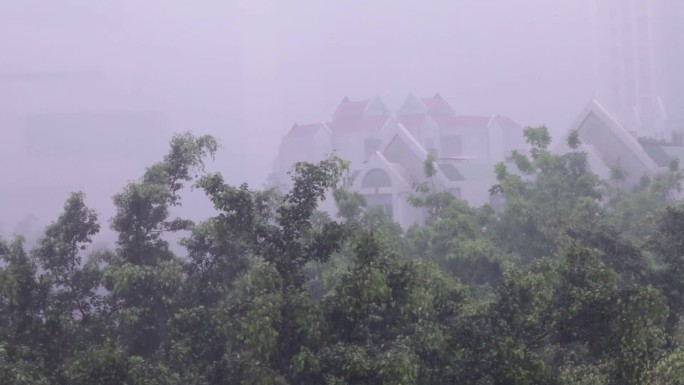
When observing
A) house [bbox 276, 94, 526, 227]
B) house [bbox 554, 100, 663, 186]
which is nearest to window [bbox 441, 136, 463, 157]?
house [bbox 276, 94, 526, 227]

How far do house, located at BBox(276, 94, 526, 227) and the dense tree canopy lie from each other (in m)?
7.98

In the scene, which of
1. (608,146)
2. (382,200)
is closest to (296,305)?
(382,200)

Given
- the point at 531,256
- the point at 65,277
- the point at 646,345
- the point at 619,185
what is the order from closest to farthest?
1. the point at 646,345
2. the point at 65,277
3. the point at 531,256
4. the point at 619,185

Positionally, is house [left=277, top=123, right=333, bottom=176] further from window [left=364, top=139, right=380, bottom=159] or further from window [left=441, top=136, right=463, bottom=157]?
window [left=441, top=136, right=463, bottom=157]

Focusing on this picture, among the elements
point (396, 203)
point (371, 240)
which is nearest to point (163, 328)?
point (371, 240)

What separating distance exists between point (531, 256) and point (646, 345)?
6667 millimetres

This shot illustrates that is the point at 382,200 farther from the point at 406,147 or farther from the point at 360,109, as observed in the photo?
the point at 360,109

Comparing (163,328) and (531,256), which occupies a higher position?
(531,256)

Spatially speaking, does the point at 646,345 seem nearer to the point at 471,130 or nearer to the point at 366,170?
the point at 366,170

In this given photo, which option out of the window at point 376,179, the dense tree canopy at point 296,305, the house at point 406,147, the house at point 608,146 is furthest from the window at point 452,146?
the dense tree canopy at point 296,305

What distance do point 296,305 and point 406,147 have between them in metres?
12.3

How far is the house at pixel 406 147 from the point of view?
676 inches

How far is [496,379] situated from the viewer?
5895 mm

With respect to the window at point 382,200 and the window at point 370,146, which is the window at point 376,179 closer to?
the window at point 382,200
